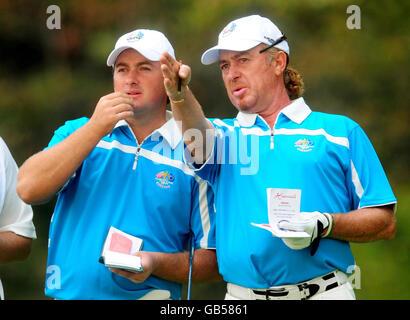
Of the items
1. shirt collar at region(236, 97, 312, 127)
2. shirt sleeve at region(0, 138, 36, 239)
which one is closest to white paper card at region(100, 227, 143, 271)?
shirt sleeve at region(0, 138, 36, 239)

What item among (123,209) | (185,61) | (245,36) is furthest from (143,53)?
(185,61)

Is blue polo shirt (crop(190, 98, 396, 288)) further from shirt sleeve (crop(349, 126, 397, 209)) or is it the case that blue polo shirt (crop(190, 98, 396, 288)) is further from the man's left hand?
the man's left hand

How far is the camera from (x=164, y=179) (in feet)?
13.0

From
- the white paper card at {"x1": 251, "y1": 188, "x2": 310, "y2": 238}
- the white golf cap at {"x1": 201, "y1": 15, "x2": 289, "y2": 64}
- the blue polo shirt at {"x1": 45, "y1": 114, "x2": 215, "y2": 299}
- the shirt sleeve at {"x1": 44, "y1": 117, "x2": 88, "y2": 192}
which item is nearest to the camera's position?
the white paper card at {"x1": 251, "y1": 188, "x2": 310, "y2": 238}

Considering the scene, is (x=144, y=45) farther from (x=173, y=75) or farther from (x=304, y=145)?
(x=304, y=145)

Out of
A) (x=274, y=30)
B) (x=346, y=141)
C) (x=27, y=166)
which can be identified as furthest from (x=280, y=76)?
(x=27, y=166)

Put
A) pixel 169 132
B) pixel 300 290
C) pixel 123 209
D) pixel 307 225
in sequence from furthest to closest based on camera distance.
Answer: pixel 169 132 < pixel 123 209 < pixel 300 290 < pixel 307 225

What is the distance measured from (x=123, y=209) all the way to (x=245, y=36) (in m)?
1.21

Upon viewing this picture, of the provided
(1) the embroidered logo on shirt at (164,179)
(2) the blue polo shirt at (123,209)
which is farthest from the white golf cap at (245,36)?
(1) the embroidered logo on shirt at (164,179)

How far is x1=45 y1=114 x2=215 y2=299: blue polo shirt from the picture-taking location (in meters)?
3.81

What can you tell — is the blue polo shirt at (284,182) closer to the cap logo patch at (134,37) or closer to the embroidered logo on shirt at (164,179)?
the embroidered logo on shirt at (164,179)

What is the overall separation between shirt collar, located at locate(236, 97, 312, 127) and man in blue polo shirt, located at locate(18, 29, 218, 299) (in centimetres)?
38

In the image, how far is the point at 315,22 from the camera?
9523mm
